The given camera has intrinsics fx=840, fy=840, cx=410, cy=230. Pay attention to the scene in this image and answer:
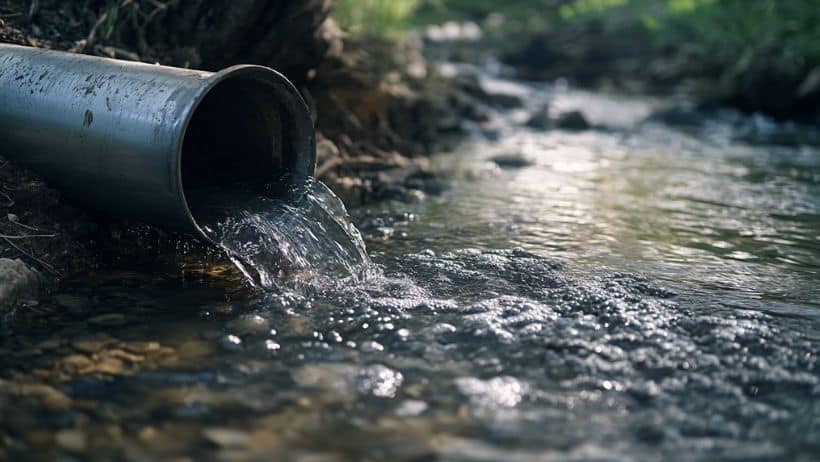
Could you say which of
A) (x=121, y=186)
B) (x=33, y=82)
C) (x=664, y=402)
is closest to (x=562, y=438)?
(x=664, y=402)

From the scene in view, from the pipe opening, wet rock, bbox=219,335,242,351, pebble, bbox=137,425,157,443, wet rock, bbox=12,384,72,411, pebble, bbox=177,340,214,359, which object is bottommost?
wet rock, bbox=12,384,72,411

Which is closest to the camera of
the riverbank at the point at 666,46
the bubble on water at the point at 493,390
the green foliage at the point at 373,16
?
the bubble on water at the point at 493,390

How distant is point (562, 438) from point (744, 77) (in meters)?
14.2

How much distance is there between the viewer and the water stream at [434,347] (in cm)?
283

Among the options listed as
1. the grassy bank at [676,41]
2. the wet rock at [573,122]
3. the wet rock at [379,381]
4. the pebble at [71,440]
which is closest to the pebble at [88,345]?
the pebble at [71,440]

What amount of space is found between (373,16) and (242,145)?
21.9 feet

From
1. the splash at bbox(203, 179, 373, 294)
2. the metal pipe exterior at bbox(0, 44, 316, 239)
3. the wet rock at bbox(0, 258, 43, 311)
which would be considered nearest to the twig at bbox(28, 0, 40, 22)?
the metal pipe exterior at bbox(0, 44, 316, 239)

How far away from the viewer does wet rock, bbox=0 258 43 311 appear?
12.5ft

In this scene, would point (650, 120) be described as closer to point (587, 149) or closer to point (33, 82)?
point (587, 149)

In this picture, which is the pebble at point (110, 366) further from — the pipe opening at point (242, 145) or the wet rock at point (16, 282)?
the pipe opening at point (242, 145)

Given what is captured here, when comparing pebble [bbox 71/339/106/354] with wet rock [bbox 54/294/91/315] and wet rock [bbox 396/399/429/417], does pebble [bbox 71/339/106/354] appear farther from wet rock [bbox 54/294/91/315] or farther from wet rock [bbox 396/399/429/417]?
wet rock [bbox 396/399/429/417]

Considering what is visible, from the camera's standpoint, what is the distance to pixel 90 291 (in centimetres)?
416

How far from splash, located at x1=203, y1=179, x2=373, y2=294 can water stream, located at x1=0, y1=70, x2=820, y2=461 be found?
13 mm

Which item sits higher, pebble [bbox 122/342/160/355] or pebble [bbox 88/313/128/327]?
pebble [bbox 122/342/160/355]
